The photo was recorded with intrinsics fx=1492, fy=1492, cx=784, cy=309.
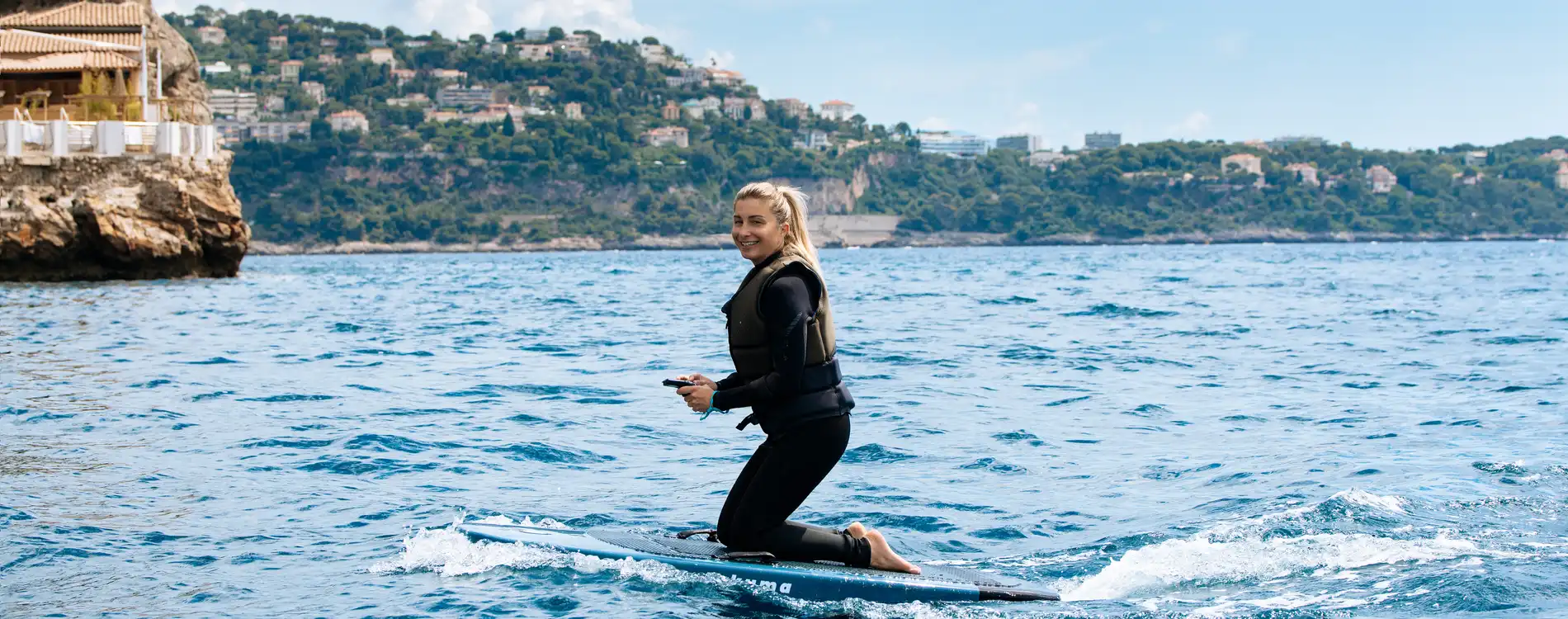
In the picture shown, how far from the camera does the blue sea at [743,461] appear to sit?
275 inches

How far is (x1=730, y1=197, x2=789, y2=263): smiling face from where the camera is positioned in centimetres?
605

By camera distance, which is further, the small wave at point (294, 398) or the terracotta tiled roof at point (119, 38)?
the terracotta tiled roof at point (119, 38)

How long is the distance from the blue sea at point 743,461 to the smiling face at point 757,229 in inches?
63.5

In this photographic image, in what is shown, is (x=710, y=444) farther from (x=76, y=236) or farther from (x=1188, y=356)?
(x=76, y=236)

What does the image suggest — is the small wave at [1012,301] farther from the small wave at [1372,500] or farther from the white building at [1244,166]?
the white building at [1244,166]

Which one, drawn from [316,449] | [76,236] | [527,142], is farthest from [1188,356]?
[527,142]

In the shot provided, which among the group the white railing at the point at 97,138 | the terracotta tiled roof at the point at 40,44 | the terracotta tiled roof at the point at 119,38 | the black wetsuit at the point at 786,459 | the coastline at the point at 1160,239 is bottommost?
the coastline at the point at 1160,239

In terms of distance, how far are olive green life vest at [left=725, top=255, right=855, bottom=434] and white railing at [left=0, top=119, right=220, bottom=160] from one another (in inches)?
1432

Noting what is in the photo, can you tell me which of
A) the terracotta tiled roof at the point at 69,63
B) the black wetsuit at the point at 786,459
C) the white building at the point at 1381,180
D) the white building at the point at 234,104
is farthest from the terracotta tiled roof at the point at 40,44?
the white building at the point at 1381,180

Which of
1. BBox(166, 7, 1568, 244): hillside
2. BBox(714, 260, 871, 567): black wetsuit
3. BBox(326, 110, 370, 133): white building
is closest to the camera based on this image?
BBox(714, 260, 871, 567): black wetsuit

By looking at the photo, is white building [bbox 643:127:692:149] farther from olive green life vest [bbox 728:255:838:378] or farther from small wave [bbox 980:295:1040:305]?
Result: olive green life vest [bbox 728:255:838:378]

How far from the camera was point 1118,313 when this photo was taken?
30188 mm

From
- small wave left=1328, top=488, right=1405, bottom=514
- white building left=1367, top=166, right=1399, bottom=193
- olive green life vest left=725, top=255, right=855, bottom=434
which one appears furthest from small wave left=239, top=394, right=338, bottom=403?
white building left=1367, top=166, right=1399, bottom=193

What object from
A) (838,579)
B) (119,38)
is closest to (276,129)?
(119,38)
